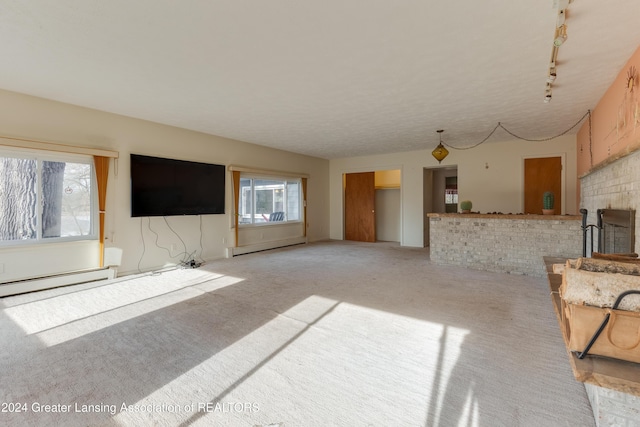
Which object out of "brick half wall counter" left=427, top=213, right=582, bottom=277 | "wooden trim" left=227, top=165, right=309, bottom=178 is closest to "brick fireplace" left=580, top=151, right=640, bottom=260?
"brick half wall counter" left=427, top=213, right=582, bottom=277

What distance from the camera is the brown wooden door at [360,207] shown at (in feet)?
28.2

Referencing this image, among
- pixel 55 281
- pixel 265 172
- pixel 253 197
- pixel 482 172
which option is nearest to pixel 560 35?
pixel 482 172

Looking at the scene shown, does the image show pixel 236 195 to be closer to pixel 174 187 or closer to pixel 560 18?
pixel 174 187

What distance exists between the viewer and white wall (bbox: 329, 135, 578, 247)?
601cm

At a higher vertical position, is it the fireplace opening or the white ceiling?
the white ceiling

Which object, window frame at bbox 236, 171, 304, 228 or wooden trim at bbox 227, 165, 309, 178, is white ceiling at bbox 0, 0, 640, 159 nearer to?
wooden trim at bbox 227, 165, 309, 178

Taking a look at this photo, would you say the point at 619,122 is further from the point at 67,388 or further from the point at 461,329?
the point at 67,388

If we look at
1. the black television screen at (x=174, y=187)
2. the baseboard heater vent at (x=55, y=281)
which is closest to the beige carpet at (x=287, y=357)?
the baseboard heater vent at (x=55, y=281)

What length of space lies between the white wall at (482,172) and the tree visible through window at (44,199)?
6.25 meters

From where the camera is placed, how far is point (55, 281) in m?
3.99

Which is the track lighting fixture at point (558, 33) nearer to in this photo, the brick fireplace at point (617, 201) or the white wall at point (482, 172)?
the brick fireplace at point (617, 201)

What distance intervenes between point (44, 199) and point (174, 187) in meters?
1.69

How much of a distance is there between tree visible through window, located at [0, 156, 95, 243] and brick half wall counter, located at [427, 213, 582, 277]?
18.9 ft

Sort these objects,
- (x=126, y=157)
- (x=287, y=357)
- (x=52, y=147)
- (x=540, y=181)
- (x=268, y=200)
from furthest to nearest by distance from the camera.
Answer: (x=268, y=200), (x=540, y=181), (x=126, y=157), (x=52, y=147), (x=287, y=357)
